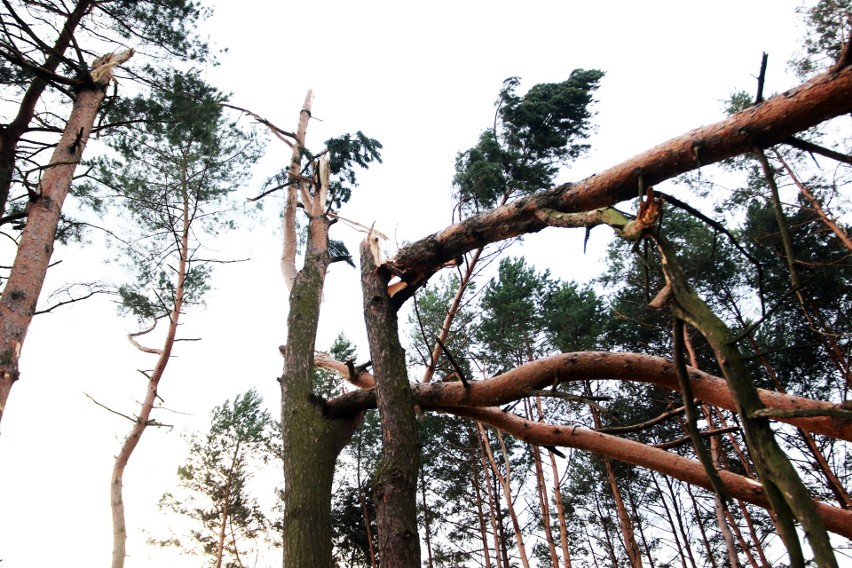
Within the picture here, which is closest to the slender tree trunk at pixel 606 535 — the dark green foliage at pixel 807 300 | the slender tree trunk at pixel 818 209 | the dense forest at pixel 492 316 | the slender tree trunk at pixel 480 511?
the dense forest at pixel 492 316

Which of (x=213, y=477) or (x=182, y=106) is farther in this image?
(x=213, y=477)

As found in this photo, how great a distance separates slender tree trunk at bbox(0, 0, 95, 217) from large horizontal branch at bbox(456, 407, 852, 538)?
15.4 feet

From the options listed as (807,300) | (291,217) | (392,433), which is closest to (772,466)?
(392,433)

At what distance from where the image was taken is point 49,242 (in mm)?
4449

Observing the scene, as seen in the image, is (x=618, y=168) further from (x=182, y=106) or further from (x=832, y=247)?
(x=832, y=247)

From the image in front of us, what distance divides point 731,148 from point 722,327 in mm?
1081

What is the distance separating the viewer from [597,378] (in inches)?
111

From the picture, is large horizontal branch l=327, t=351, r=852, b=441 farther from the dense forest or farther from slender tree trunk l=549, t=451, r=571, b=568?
slender tree trunk l=549, t=451, r=571, b=568

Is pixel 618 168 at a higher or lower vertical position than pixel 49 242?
lower

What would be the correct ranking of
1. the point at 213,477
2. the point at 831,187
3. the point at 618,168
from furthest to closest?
the point at 213,477 → the point at 831,187 → the point at 618,168

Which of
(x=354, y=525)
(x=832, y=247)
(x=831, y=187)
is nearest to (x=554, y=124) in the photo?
(x=831, y=187)

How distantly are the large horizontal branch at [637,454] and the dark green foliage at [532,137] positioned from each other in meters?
4.27

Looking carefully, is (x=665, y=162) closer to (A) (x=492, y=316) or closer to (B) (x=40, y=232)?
(B) (x=40, y=232)

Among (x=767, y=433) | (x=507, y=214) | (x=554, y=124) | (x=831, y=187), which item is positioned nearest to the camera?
(x=767, y=433)
